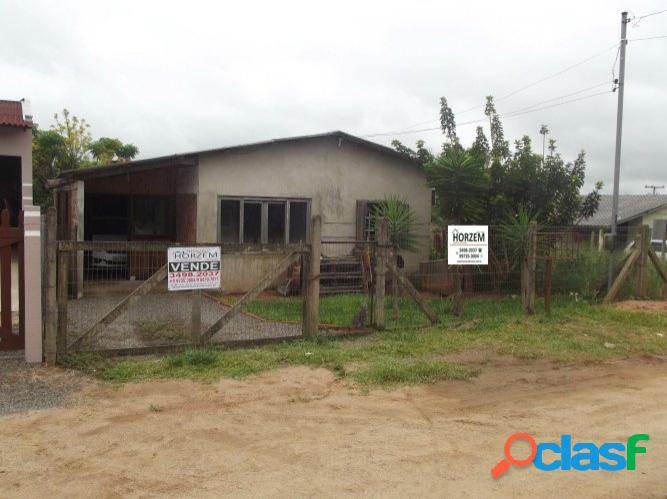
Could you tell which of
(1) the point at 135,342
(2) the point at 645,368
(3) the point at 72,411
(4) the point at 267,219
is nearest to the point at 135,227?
(4) the point at 267,219

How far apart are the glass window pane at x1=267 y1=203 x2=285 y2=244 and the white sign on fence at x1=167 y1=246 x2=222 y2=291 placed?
7092 millimetres

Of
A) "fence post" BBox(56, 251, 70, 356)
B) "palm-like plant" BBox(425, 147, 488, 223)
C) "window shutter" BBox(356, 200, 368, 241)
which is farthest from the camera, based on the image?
"window shutter" BBox(356, 200, 368, 241)

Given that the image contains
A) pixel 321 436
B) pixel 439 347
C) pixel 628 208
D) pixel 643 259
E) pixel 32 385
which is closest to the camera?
pixel 321 436

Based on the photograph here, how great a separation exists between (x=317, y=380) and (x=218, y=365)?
1.29m

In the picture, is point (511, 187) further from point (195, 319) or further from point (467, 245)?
point (195, 319)

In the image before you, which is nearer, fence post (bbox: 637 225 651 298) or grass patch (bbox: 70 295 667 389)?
grass patch (bbox: 70 295 667 389)

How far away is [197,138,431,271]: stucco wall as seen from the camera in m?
14.5

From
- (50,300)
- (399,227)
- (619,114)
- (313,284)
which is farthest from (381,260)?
(619,114)

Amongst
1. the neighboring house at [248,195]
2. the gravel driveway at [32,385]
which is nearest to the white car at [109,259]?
the neighboring house at [248,195]

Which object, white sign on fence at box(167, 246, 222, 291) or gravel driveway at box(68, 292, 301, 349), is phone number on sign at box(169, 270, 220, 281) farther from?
gravel driveway at box(68, 292, 301, 349)

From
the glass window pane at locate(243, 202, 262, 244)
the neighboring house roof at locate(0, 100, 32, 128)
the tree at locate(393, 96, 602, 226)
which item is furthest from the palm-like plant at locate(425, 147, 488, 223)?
the neighboring house roof at locate(0, 100, 32, 128)

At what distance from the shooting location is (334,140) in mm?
15703

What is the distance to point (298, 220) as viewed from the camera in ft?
51.2

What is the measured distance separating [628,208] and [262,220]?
81.3 ft
